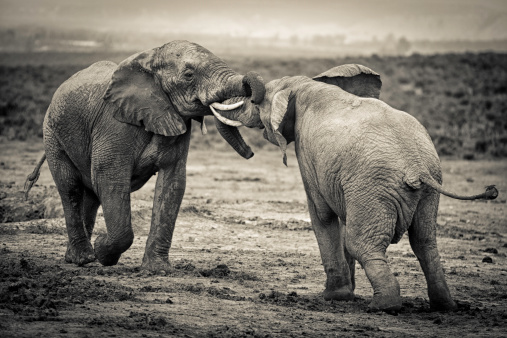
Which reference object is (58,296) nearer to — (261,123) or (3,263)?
(3,263)

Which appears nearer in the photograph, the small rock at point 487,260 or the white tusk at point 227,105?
the white tusk at point 227,105

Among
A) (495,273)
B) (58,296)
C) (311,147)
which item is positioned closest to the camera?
(58,296)

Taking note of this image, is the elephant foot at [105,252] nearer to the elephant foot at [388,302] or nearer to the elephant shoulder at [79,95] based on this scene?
the elephant shoulder at [79,95]

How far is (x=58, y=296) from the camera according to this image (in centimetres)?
646

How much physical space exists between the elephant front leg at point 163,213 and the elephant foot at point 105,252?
0.31m

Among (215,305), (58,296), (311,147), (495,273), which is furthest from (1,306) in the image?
A: (495,273)

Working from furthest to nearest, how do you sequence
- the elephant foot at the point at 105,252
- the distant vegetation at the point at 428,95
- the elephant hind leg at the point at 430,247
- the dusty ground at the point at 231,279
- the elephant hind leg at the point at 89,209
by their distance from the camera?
the distant vegetation at the point at 428,95, the elephant hind leg at the point at 89,209, the elephant foot at the point at 105,252, the elephant hind leg at the point at 430,247, the dusty ground at the point at 231,279

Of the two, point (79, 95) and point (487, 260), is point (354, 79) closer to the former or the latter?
point (79, 95)

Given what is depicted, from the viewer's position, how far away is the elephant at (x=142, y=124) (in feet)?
25.4

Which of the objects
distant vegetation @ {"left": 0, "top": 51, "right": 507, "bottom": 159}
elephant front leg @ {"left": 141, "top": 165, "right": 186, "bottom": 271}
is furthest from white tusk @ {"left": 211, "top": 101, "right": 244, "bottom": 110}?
distant vegetation @ {"left": 0, "top": 51, "right": 507, "bottom": 159}

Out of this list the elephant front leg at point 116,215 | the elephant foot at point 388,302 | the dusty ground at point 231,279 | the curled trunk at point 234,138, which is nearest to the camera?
the dusty ground at point 231,279

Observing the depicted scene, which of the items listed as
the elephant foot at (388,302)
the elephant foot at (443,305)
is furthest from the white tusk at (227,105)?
the elephant foot at (443,305)

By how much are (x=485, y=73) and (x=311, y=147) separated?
32.4 meters

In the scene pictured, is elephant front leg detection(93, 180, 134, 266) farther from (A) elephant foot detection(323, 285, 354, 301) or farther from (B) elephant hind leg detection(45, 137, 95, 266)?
(A) elephant foot detection(323, 285, 354, 301)
